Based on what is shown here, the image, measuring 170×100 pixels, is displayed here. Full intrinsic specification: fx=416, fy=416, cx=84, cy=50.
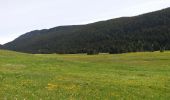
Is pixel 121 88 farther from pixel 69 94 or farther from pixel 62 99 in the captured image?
pixel 62 99

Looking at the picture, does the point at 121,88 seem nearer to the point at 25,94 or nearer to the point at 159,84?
the point at 159,84

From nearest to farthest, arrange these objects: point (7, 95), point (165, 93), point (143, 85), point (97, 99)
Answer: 1. point (7, 95)
2. point (97, 99)
3. point (165, 93)
4. point (143, 85)

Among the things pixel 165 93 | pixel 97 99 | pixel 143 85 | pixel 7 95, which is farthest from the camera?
pixel 143 85

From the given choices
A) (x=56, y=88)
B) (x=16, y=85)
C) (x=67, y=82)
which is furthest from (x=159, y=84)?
(x=16, y=85)

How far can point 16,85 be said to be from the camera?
3069cm

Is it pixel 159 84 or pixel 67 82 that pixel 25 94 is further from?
pixel 159 84

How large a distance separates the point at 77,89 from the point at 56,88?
1.58m

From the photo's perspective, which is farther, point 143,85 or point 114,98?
point 143,85

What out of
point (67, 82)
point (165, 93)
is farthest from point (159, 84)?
point (67, 82)

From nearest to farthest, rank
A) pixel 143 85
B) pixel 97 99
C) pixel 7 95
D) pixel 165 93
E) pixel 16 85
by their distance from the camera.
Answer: pixel 7 95 → pixel 97 99 → pixel 16 85 → pixel 165 93 → pixel 143 85

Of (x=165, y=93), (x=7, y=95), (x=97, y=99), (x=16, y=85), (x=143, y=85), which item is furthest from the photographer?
(x=143, y=85)

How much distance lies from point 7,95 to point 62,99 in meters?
3.40

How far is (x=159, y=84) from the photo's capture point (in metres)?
38.8

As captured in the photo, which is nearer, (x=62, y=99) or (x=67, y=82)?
A: (x=62, y=99)
